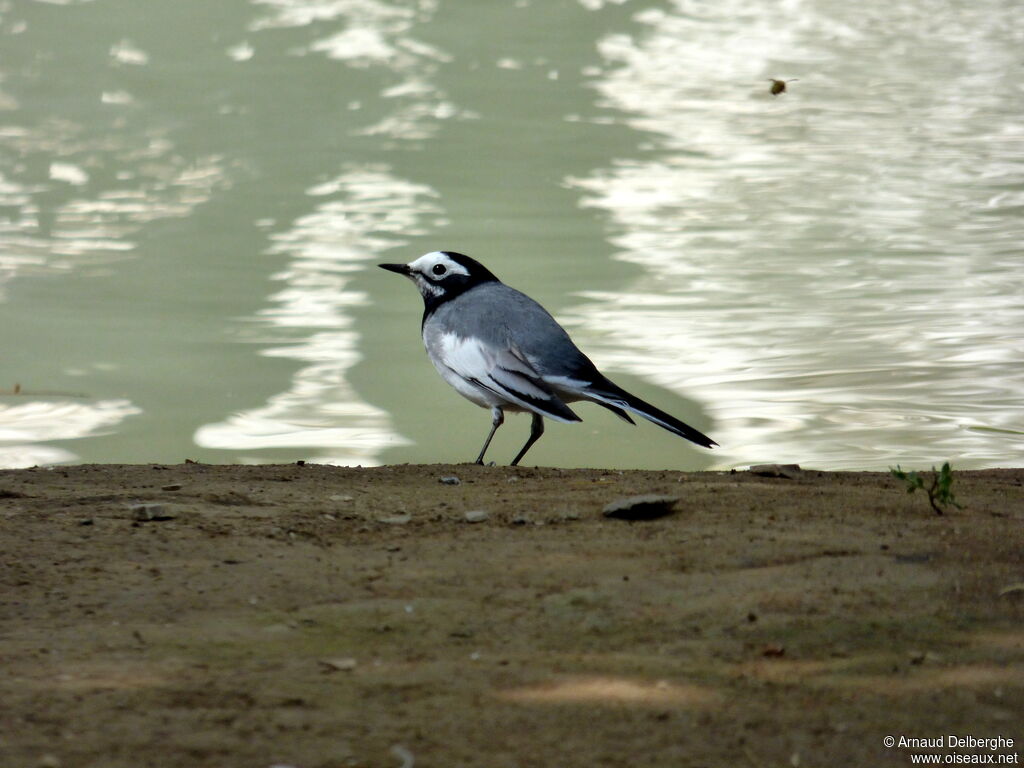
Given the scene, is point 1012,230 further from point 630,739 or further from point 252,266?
point 630,739

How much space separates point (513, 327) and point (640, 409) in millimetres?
899

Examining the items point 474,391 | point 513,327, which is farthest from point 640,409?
point 474,391

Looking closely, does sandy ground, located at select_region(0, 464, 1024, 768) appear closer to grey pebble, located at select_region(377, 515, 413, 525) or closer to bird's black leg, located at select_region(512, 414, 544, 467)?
grey pebble, located at select_region(377, 515, 413, 525)

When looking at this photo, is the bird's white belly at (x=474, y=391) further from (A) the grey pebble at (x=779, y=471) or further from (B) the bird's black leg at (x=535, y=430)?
(A) the grey pebble at (x=779, y=471)

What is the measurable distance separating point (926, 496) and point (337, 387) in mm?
4366

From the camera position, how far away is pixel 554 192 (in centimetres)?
1284

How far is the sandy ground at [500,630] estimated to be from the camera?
8.93ft

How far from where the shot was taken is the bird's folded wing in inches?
250

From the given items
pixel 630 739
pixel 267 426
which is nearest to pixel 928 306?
pixel 267 426

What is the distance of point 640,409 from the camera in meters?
6.11

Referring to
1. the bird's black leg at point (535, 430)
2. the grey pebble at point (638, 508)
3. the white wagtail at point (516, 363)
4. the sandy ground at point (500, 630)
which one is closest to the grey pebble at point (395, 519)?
the sandy ground at point (500, 630)

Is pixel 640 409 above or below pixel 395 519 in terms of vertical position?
above

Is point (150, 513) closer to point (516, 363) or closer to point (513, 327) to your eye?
point (516, 363)

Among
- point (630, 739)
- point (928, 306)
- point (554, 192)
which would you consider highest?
point (554, 192)
